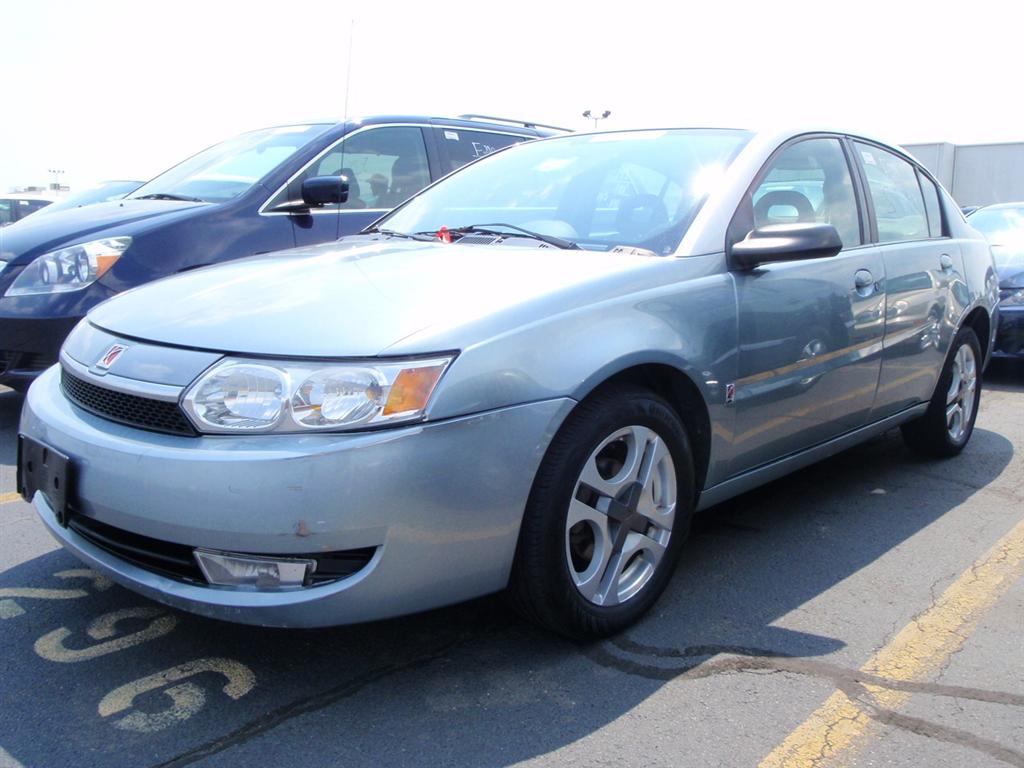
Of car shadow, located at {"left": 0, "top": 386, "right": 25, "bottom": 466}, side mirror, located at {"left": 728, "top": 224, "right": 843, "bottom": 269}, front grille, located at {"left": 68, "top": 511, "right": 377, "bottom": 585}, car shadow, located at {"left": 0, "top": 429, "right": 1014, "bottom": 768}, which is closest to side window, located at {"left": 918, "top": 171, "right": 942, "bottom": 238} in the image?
side mirror, located at {"left": 728, "top": 224, "right": 843, "bottom": 269}

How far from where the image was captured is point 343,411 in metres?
2.32

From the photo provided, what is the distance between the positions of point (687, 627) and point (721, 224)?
1340 millimetres

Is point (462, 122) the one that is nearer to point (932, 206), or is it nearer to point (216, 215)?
point (216, 215)

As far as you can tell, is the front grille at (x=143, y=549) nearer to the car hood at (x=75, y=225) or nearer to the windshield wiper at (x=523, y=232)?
the windshield wiper at (x=523, y=232)

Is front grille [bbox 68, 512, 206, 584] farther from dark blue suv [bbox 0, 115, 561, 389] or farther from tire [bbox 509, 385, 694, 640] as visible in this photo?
dark blue suv [bbox 0, 115, 561, 389]

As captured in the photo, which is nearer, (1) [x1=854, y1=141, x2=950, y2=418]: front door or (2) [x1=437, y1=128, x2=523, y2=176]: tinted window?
(1) [x1=854, y1=141, x2=950, y2=418]: front door

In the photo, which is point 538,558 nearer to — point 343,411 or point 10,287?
point 343,411

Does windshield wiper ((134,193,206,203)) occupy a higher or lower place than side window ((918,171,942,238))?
lower

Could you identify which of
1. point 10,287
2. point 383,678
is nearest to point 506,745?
point 383,678

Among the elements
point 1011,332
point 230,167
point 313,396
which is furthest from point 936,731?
point 1011,332

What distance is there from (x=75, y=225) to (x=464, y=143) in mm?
2600

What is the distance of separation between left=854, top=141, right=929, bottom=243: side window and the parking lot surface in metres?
1.52

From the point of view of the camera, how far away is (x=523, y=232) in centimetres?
338

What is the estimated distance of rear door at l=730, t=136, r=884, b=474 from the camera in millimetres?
3285
